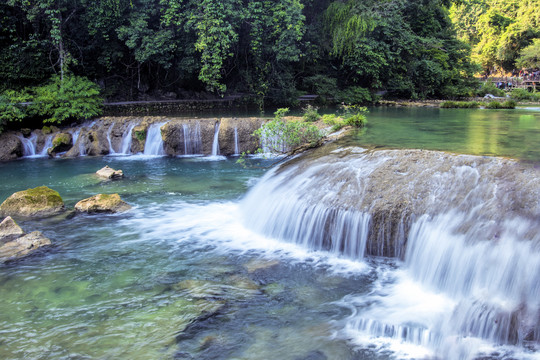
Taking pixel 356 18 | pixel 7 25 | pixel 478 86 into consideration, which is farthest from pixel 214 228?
pixel 478 86

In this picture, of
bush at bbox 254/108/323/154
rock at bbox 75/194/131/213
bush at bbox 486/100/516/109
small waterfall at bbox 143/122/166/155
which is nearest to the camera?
rock at bbox 75/194/131/213

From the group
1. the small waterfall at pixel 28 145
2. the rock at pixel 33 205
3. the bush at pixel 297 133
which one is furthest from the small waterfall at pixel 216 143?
the small waterfall at pixel 28 145

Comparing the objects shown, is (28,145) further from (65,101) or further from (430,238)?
(430,238)

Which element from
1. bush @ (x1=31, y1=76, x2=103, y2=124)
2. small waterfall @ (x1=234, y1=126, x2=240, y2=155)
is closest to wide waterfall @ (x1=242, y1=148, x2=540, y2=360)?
small waterfall @ (x1=234, y1=126, x2=240, y2=155)

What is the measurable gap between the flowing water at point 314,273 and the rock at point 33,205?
17.9 inches

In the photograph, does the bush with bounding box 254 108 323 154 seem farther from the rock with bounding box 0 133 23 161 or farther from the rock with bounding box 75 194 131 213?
the rock with bounding box 0 133 23 161

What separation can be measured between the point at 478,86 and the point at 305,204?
87.8ft

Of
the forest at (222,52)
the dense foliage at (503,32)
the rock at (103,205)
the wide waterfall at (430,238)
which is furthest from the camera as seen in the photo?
the dense foliage at (503,32)

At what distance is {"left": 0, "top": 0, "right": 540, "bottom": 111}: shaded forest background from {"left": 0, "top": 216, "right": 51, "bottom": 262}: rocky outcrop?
10.8m

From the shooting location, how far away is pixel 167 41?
20.6 metres

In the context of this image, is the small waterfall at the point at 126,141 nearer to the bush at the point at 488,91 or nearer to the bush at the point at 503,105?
the bush at the point at 503,105

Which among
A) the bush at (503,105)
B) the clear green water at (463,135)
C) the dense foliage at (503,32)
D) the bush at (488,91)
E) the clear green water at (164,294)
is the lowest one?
the clear green water at (164,294)

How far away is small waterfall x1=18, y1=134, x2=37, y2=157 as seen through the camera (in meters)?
17.3

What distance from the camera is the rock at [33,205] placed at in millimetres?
9719
